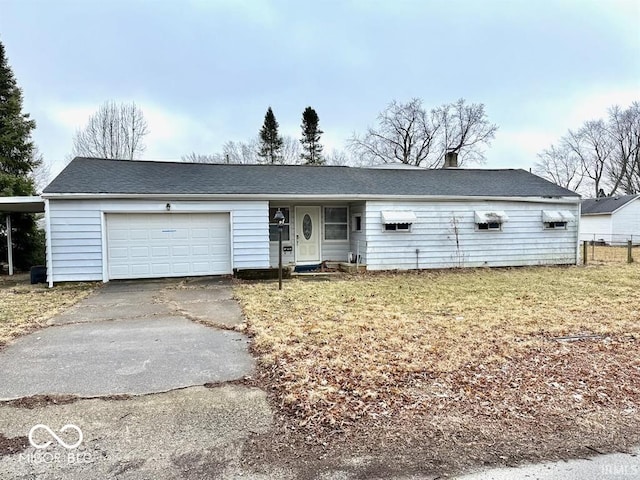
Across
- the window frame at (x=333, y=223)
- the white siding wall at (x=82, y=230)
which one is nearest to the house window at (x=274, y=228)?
the window frame at (x=333, y=223)

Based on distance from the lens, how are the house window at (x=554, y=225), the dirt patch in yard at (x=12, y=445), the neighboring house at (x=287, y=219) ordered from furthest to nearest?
1. the house window at (x=554, y=225)
2. the neighboring house at (x=287, y=219)
3. the dirt patch in yard at (x=12, y=445)

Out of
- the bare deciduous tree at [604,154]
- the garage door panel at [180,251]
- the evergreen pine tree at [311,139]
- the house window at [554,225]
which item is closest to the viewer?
the garage door panel at [180,251]

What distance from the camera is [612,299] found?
24.5 feet

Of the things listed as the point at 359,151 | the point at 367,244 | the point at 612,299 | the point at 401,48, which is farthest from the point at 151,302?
the point at 359,151

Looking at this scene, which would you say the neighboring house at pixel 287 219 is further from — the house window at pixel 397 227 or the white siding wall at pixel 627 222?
the white siding wall at pixel 627 222

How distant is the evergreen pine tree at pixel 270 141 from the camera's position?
112ft

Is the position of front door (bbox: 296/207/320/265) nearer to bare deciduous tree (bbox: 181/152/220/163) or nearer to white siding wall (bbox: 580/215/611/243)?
bare deciduous tree (bbox: 181/152/220/163)

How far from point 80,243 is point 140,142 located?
19.7 meters

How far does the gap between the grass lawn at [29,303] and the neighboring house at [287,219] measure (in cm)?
72

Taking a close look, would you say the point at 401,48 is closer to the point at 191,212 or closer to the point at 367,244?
the point at 367,244

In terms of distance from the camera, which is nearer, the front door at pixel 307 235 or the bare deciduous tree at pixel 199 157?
the front door at pixel 307 235

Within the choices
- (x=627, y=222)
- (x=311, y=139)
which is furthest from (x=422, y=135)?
(x=627, y=222)

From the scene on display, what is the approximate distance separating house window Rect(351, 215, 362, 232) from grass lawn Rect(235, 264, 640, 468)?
4591mm

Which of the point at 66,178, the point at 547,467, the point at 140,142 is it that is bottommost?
the point at 547,467
